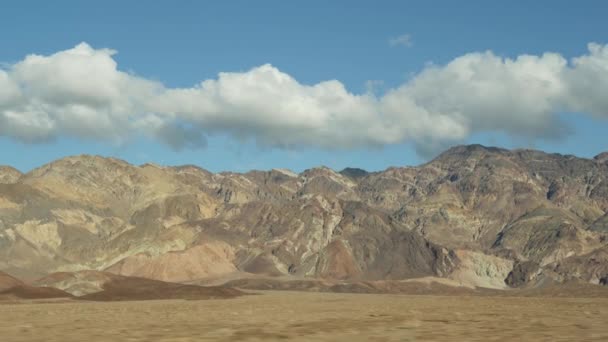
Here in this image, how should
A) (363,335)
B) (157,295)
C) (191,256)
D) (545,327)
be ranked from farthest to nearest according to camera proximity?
(191,256), (157,295), (545,327), (363,335)

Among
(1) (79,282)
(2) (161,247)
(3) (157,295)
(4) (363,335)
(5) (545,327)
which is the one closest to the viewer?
(4) (363,335)

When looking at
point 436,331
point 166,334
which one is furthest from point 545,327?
point 166,334

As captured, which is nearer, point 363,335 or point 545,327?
point 363,335

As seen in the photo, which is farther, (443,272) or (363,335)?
(443,272)

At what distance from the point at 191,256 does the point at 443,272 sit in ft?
205

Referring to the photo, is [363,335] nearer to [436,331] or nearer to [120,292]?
[436,331]

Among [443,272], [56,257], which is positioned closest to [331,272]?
[443,272]

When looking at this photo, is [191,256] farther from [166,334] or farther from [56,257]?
[166,334]

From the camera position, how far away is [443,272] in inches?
7761

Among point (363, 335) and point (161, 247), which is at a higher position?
point (161, 247)

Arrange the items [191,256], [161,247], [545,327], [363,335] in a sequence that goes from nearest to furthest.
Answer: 1. [363,335]
2. [545,327]
3. [191,256]
4. [161,247]

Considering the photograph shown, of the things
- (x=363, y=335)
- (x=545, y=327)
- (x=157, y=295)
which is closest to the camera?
(x=363, y=335)

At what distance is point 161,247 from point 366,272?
Result: 50178mm

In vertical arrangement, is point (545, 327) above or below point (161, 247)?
below
